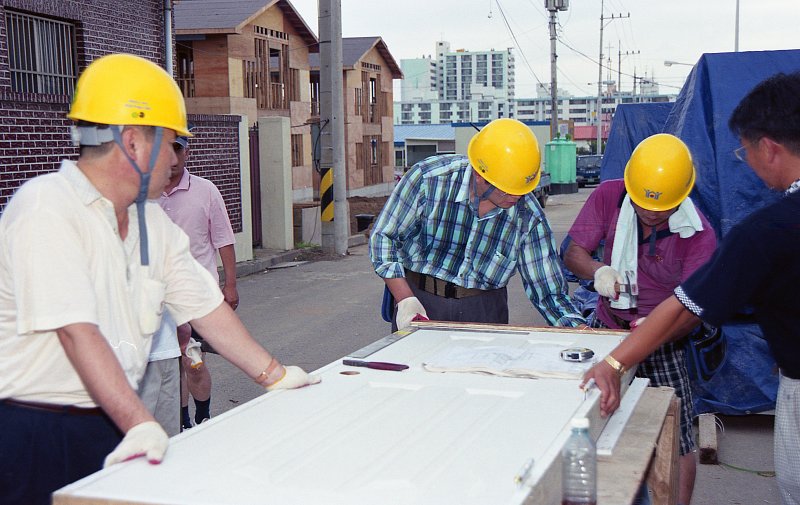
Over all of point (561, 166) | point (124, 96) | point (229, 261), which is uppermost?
point (124, 96)

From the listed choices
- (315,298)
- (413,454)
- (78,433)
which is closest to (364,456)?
(413,454)

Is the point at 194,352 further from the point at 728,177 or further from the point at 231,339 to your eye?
the point at 728,177

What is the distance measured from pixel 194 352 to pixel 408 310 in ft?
6.74

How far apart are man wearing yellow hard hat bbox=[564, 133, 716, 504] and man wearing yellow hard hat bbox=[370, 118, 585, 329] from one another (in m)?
0.31

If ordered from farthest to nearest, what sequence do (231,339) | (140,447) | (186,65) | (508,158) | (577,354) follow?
(186,65), (508,158), (577,354), (231,339), (140,447)

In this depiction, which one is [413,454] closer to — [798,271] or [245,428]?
[245,428]

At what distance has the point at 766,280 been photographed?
9.16 ft

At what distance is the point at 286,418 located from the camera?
286 cm

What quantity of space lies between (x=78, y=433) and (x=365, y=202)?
84.8 feet

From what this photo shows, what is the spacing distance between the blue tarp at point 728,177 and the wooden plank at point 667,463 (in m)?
2.79

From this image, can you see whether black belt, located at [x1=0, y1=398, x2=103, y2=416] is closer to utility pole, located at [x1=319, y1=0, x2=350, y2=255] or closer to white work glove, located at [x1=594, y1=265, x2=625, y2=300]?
white work glove, located at [x1=594, y1=265, x2=625, y2=300]

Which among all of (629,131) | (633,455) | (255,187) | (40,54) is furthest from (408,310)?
(255,187)

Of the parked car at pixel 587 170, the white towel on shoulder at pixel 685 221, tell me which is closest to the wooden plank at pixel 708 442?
the white towel on shoulder at pixel 685 221

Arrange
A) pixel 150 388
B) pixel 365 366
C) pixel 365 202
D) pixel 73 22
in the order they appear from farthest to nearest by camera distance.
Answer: pixel 365 202, pixel 73 22, pixel 150 388, pixel 365 366
